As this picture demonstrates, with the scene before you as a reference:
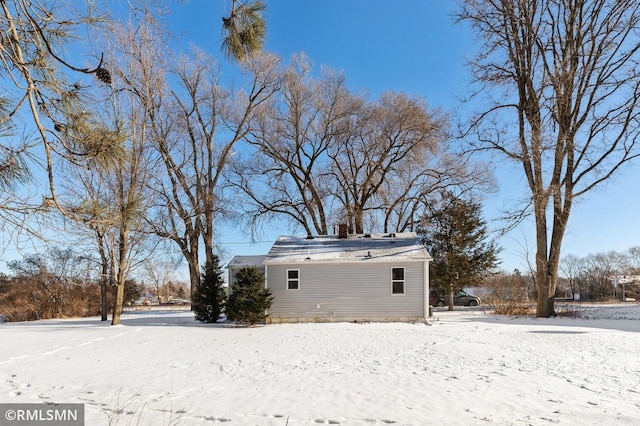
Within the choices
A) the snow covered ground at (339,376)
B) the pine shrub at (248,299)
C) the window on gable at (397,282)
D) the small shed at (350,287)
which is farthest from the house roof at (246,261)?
the window on gable at (397,282)

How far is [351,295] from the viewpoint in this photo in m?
16.3

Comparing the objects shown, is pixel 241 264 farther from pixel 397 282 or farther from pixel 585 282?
pixel 585 282

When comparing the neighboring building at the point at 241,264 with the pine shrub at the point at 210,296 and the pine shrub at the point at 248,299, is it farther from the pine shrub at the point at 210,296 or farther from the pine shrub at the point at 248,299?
the pine shrub at the point at 248,299

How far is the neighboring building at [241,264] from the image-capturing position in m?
18.2

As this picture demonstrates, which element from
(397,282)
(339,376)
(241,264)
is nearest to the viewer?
(339,376)

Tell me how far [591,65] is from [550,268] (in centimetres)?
881

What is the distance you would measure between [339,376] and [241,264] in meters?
11.8

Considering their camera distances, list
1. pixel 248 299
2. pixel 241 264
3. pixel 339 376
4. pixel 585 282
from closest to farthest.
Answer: pixel 339 376
pixel 248 299
pixel 241 264
pixel 585 282

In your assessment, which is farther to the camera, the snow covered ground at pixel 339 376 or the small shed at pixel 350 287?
the small shed at pixel 350 287

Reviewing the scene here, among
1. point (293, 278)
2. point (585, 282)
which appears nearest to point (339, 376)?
point (293, 278)

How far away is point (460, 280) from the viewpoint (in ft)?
76.4

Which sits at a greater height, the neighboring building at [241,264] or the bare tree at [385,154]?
the bare tree at [385,154]

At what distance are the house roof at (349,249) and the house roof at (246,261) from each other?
46.5 inches

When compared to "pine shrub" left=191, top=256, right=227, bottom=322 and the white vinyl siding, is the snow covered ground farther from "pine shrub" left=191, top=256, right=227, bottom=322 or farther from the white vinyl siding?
"pine shrub" left=191, top=256, right=227, bottom=322
